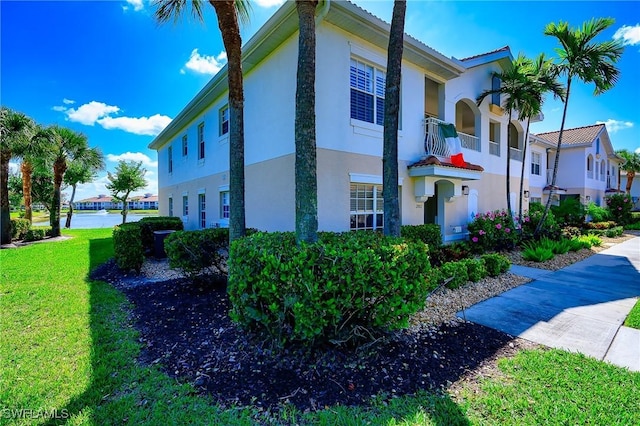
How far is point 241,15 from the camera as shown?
24.6 ft

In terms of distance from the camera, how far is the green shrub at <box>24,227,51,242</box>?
701 inches

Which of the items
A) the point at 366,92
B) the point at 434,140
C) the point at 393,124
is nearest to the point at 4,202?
the point at 366,92

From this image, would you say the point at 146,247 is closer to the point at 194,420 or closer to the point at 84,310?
the point at 84,310

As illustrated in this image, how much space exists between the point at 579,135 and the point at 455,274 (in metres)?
29.8

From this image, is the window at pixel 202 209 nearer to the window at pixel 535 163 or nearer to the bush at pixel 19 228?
the bush at pixel 19 228

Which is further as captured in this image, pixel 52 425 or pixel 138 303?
pixel 138 303

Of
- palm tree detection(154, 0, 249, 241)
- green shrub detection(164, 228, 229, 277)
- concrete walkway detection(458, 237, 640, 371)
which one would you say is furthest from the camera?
green shrub detection(164, 228, 229, 277)

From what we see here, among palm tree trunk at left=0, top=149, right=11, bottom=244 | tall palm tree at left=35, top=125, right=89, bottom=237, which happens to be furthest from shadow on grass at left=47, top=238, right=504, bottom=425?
tall palm tree at left=35, top=125, right=89, bottom=237

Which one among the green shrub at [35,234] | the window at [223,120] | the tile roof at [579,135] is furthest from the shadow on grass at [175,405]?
the tile roof at [579,135]

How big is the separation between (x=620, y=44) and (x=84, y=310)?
18876 millimetres

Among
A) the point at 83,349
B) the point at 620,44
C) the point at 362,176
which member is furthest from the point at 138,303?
the point at 620,44

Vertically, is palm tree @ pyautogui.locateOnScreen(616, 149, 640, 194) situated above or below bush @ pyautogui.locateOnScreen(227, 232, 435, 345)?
above

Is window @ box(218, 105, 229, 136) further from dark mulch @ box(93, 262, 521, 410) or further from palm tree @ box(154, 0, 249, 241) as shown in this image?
dark mulch @ box(93, 262, 521, 410)

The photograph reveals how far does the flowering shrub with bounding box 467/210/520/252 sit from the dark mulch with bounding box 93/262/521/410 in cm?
772
